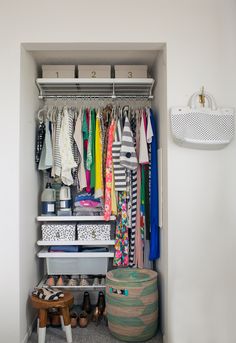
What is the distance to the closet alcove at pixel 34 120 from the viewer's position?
2.34 metres

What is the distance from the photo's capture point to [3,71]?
2258 millimetres

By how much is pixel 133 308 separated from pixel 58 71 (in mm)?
2102

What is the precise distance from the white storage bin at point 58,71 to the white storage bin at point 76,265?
5.44 feet

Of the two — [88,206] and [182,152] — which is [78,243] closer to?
[88,206]

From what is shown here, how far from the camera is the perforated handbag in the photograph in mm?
2146

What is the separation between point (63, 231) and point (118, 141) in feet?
3.09

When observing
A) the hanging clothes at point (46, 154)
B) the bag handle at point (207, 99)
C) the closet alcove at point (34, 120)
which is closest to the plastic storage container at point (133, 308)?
the closet alcove at point (34, 120)

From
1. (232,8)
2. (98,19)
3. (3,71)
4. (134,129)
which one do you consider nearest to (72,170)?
(134,129)

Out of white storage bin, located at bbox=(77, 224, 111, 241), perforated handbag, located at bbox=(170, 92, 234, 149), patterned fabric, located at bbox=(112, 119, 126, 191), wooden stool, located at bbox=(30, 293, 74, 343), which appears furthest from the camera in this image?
white storage bin, located at bbox=(77, 224, 111, 241)

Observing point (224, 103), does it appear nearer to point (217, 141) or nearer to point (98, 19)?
point (217, 141)

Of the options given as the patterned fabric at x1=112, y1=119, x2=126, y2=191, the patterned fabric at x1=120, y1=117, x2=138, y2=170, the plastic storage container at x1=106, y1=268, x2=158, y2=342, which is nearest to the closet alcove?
the plastic storage container at x1=106, y1=268, x2=158, y2=342

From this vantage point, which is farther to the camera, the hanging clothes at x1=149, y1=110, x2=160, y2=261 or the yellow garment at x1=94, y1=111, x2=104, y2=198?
the yellow garment at x1=94, y1=111, x2=104, y2=198

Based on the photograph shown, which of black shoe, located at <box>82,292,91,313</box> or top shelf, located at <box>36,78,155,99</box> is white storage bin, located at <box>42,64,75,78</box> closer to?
top shelf, located at <box>36,78,155,99</box>

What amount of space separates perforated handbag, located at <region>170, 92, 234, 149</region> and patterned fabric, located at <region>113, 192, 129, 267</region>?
83 cm
